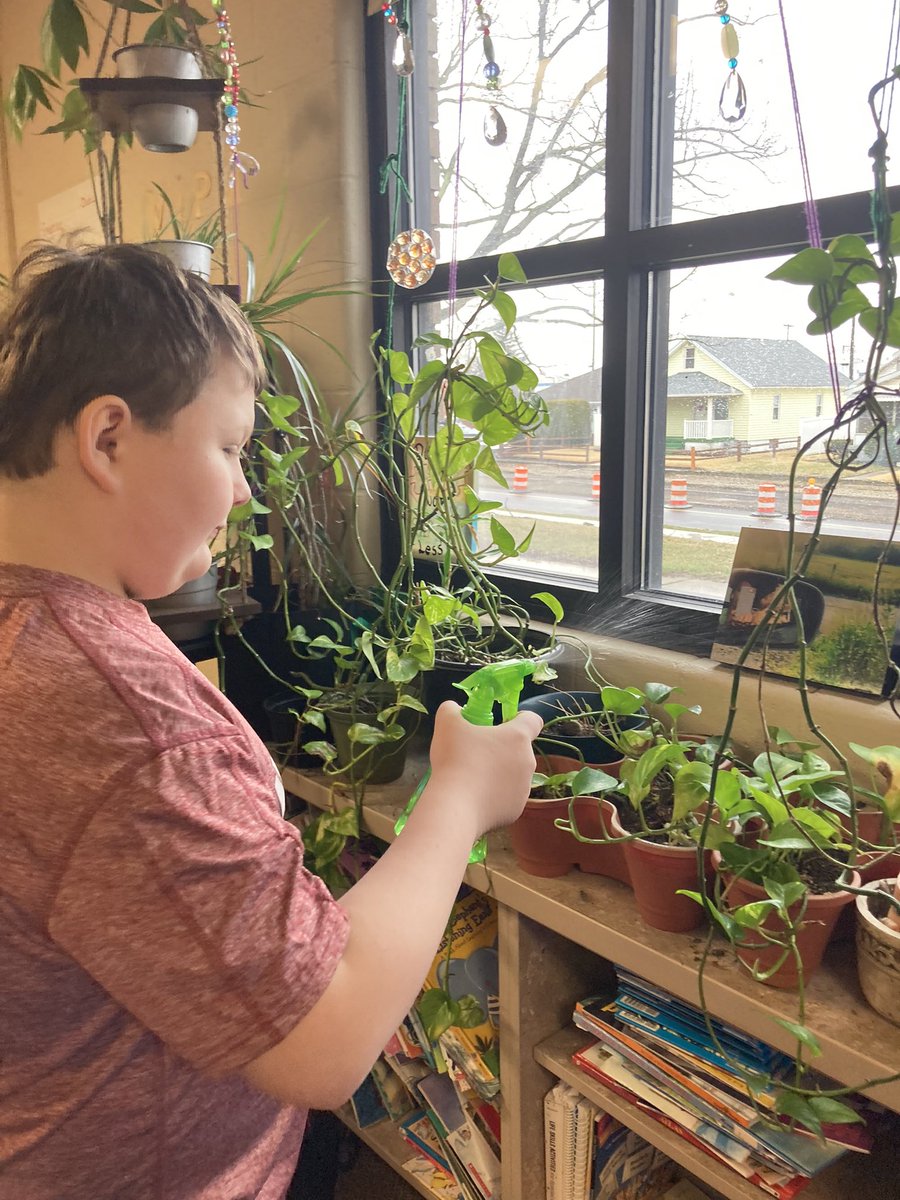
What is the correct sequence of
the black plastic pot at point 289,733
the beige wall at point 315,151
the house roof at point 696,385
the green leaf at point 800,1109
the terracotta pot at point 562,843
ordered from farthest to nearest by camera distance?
the beige wall at point 315,151, the black plastic pot at point 289,733, the house roof at point 696,385, the terracotta pot at point 562,843, the green leaf at point 800,1109

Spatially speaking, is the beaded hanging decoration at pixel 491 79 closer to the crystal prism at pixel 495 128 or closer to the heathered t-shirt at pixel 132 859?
the crystal prism at pixel 495 128

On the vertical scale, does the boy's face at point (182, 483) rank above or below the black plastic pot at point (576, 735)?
above

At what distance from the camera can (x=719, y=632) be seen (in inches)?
49.9

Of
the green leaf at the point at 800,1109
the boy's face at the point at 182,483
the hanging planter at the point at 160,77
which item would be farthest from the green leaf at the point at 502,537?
the hanging planter at the point at 160,77

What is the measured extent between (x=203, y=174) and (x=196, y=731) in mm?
1902

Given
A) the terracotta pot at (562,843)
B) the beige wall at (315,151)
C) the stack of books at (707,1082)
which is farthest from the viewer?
the beige wall at (315,151)

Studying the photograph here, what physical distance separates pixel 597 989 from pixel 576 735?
0.35m

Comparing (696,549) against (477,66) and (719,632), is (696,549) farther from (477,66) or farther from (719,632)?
(477,66)

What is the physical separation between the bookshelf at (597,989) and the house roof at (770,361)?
744 mm

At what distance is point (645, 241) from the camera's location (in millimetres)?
1346

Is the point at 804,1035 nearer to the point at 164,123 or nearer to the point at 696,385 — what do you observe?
the point at 696,385

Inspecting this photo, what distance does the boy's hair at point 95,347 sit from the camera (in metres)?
0.60

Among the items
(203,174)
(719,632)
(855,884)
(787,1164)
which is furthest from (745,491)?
(203,174)

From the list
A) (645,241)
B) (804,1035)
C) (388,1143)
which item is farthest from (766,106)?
(388,1143)
